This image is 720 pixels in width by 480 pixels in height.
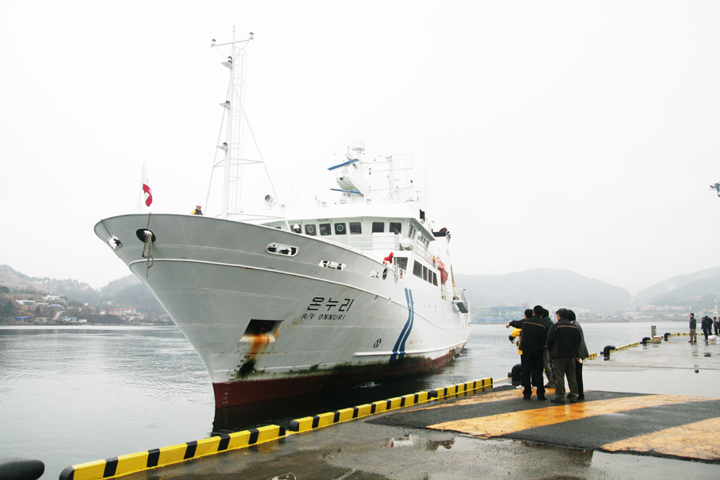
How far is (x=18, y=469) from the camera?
341 cm

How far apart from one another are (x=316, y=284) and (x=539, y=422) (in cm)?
562

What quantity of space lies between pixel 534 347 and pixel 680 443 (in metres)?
2.69

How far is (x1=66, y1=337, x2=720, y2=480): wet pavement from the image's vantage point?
4.13 metres

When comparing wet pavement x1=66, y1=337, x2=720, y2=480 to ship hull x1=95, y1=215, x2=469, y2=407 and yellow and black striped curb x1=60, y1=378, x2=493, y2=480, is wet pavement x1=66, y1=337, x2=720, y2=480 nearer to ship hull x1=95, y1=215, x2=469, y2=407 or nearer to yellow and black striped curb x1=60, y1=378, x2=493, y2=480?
yellow and black striped curb x1=60, y1=378, x2=493, y2=480

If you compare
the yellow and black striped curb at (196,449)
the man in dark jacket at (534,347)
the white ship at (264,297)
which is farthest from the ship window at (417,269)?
the yellow and black striped curb at (196,449)

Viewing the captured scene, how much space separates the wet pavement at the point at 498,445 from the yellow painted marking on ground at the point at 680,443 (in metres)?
0.01

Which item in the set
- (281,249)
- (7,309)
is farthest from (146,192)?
(7,309)

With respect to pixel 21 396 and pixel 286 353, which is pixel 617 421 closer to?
pixel 286 353

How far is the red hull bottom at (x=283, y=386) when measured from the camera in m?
9.79

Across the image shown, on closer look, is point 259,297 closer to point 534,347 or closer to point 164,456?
point 164,456

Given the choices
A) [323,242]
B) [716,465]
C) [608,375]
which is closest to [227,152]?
[323,242]

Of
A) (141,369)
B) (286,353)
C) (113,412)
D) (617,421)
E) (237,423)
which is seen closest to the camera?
(617,421)

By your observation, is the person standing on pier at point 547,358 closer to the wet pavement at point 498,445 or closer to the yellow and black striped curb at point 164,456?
the wet pavement at point 498,445

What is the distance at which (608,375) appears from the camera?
1173 cm
